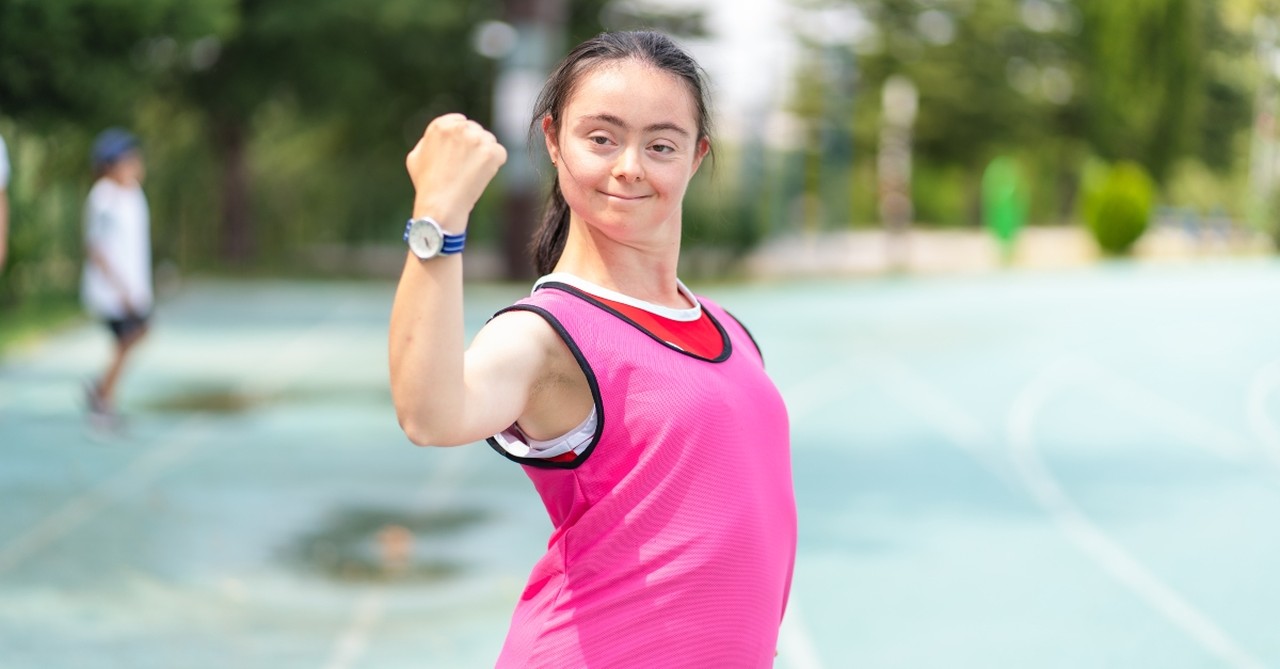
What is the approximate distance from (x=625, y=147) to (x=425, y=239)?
14.7 inches

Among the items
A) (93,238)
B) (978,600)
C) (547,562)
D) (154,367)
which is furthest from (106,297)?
(547,562)

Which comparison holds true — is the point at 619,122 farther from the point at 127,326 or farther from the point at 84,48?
the point at 84,48

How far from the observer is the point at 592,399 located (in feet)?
6.27

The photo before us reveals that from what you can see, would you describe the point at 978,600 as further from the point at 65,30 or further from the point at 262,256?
the point at 262,256

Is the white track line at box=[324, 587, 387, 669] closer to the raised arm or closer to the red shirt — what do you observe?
the red shirt

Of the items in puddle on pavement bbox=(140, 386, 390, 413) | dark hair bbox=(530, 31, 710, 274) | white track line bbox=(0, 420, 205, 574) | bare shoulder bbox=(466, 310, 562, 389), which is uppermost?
dark hair bbox=(530, 31, 710, 274)

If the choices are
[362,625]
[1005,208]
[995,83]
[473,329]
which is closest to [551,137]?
[362,625]

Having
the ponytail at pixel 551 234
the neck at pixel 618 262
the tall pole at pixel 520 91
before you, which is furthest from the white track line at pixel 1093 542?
the tall pole at pixel 520 91

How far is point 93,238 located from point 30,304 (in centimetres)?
897

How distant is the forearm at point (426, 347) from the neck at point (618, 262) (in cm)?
35

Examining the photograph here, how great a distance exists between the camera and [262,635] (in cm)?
571

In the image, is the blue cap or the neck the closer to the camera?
the neck

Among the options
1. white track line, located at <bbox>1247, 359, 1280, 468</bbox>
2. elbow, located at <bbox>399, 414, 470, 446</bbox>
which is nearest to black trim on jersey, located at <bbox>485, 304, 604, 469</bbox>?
elbow, located at <bbox>399, 414, 470, 446</bbox>

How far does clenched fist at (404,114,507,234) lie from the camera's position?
65.7 inches
